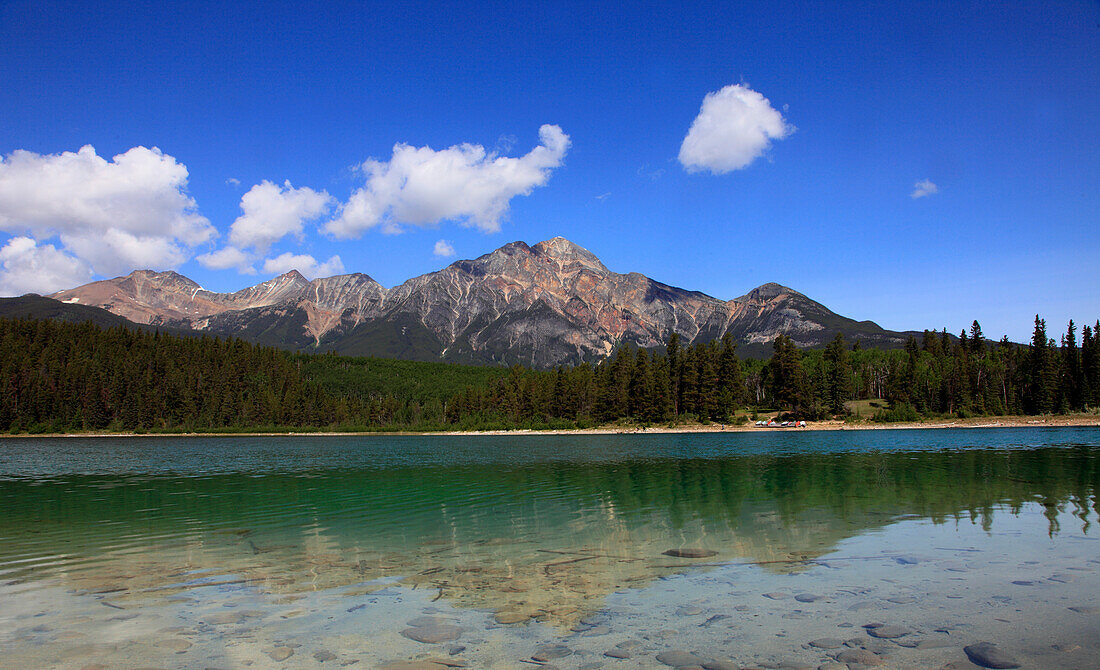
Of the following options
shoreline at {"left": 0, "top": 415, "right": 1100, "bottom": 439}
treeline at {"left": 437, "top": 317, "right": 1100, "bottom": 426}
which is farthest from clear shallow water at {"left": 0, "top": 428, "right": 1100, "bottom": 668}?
treeline at {"left": 437, "top": 317, "right": 1100, "bottom": 426}

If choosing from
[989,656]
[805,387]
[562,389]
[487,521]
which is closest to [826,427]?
[805,387]

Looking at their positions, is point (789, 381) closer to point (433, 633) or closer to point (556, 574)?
point (556, 574)

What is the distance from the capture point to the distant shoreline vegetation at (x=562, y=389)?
146875 millimetres

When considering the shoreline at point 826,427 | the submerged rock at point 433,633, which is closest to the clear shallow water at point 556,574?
the submerged rock at point 433,633

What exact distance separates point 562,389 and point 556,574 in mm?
151569

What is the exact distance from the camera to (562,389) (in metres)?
168

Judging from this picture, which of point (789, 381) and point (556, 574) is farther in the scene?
point (789, 381)

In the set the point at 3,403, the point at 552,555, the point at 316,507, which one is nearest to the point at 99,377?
the point at 3,403

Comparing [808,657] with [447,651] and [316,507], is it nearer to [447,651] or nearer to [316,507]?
[447,651]

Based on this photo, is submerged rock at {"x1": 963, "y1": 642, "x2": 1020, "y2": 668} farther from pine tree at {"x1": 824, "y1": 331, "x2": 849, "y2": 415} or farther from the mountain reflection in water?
pine tree at {"x1": 824, "y1": 331, "x2": 849, "y2": 415}

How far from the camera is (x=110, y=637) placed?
11.7 m

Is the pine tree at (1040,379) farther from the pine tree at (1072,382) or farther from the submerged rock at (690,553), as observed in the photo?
the submerged rock at (690,553)

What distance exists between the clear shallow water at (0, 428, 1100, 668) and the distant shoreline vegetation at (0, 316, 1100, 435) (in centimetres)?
11976

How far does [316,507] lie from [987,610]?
93.9 feet
